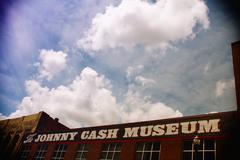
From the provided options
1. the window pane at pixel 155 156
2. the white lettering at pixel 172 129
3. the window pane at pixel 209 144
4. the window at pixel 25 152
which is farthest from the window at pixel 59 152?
Answer: the window pane at pixel 209 144

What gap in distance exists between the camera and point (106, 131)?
24750 millimetres

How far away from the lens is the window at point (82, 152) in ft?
83.3

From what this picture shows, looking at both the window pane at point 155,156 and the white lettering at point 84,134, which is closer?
the window pane at point 155,156

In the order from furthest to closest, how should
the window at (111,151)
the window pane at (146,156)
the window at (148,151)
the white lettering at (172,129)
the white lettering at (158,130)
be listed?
the window at (111,151), the white lettering at (158,130), the window pane at (146,156), the window at (148,151), the white lettering at (172,129)

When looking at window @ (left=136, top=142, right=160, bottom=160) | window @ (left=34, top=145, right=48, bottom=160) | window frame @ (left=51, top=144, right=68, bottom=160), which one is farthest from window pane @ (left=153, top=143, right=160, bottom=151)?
window @ (left=34, top=145, right=48, bottom=160)

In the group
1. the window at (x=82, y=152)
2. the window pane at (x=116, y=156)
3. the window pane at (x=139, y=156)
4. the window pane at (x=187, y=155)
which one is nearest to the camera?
the window pane at (x=187, y=155)

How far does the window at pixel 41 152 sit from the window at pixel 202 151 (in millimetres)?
21540

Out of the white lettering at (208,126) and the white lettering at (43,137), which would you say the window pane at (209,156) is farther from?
the white lettering at (43,137)

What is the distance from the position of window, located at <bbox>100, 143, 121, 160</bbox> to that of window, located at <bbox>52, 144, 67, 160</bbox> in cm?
709

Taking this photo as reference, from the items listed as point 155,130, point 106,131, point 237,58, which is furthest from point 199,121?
point 106,131

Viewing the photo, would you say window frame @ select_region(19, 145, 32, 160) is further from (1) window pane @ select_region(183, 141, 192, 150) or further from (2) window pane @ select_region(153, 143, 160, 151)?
(1) window pane @ select_region(183, 141, 192, 150)

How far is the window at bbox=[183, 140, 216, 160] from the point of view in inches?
646

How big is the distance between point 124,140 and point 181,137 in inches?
259

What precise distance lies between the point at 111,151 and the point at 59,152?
935 centimetres
